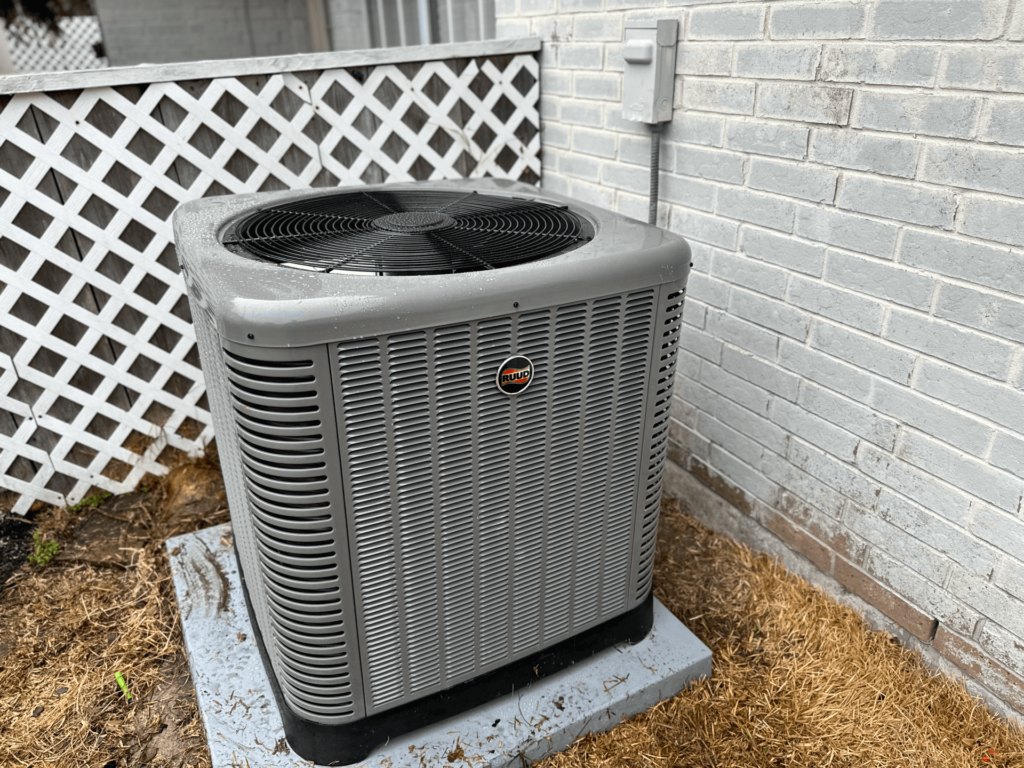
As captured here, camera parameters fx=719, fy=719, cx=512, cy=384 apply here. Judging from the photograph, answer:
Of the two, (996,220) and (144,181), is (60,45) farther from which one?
(996,220)

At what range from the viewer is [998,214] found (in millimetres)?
1360

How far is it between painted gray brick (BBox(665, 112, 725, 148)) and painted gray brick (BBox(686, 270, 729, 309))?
14.8 inches

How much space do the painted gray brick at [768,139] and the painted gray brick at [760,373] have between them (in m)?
0.55

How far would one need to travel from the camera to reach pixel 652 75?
2.05 meters

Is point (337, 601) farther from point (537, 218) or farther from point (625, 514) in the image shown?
point (537, 218)

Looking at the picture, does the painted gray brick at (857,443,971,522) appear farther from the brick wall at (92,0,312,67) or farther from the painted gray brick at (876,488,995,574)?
the brick wall at (92,0,312,67)

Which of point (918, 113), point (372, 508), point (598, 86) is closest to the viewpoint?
point (372, 508)

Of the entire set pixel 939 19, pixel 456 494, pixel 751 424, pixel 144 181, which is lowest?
pixel 751 424

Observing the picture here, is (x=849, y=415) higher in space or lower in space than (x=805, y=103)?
lower

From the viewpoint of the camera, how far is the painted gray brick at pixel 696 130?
197cm

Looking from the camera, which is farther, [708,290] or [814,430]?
[708,290]

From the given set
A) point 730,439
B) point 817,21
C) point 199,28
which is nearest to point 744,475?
point 730,439

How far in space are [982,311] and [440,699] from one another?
1355 millimetres

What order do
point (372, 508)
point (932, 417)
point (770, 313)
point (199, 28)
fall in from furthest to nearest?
point (199, 28) → point (770, 313) → point (932, 417) → point (372, 508)
